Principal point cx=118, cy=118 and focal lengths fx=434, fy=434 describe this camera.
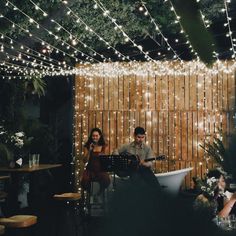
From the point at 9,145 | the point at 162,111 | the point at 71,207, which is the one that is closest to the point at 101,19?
the point at 162,111

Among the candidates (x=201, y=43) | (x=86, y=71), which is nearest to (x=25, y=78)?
(x=86, y=71)

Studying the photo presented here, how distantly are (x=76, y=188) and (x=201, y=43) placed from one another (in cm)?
823

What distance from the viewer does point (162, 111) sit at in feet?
28.5

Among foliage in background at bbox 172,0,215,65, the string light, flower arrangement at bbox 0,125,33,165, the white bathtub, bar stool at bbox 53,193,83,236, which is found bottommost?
bar stool at bbox 53,193,83,236

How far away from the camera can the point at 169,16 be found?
8250 mm

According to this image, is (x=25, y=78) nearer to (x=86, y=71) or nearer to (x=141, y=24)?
(x=86, y=71)

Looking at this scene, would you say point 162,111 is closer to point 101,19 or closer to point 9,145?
point 101,19

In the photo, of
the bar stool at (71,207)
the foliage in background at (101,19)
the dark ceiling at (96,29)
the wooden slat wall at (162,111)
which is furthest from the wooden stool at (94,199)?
the foliage in background at (101,19)

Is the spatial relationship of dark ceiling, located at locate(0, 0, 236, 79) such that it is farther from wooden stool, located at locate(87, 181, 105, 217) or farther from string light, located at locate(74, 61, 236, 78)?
wooden stool, located at locate(87, 181, 105, 217)

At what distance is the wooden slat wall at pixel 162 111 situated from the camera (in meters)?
8.60

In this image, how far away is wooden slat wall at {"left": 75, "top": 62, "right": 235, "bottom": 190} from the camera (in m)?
8.60

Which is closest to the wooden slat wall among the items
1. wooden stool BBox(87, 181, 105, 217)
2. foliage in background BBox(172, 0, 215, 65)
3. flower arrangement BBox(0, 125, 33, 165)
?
wooden stool BBox(87, 181, 105, 217)

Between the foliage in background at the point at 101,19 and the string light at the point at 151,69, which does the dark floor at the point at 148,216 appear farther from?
the string light at the point at 151,69

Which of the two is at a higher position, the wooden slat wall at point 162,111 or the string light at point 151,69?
the string light at point 151,69
